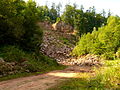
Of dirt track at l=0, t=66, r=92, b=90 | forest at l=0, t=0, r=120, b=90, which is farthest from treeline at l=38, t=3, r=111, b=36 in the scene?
dirt track at l=0, t=66, r=92, b=90

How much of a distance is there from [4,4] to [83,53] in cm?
3438

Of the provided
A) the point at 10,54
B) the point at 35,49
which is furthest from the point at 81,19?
the point at 10,54

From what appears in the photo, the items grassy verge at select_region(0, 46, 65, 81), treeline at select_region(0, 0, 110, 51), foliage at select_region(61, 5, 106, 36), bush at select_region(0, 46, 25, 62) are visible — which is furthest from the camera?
foliage at select_region(61, 5, 106, 36)

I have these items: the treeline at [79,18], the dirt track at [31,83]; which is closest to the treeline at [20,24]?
the dirt track at [31,83]

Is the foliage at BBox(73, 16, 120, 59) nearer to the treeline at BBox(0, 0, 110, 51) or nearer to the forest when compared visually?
the forest

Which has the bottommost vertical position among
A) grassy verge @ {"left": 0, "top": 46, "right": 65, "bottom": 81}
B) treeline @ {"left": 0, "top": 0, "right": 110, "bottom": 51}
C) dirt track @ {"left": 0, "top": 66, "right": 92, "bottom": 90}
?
dirt track @ {"left": 0, "top": 66, "right": 92, "bottom": 90}

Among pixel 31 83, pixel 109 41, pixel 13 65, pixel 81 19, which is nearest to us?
pixel 31 83

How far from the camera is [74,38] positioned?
82.2 m

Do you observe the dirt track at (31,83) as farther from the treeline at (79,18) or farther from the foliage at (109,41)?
the treeline at (79,18)

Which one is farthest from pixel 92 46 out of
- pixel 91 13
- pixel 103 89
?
pixel 91 13

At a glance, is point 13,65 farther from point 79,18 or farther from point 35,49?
point 79,18

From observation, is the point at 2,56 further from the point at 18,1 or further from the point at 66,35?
the point at 66,35

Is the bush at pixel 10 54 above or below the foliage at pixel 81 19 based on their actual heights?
below

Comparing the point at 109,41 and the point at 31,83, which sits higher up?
the point at 109,41
